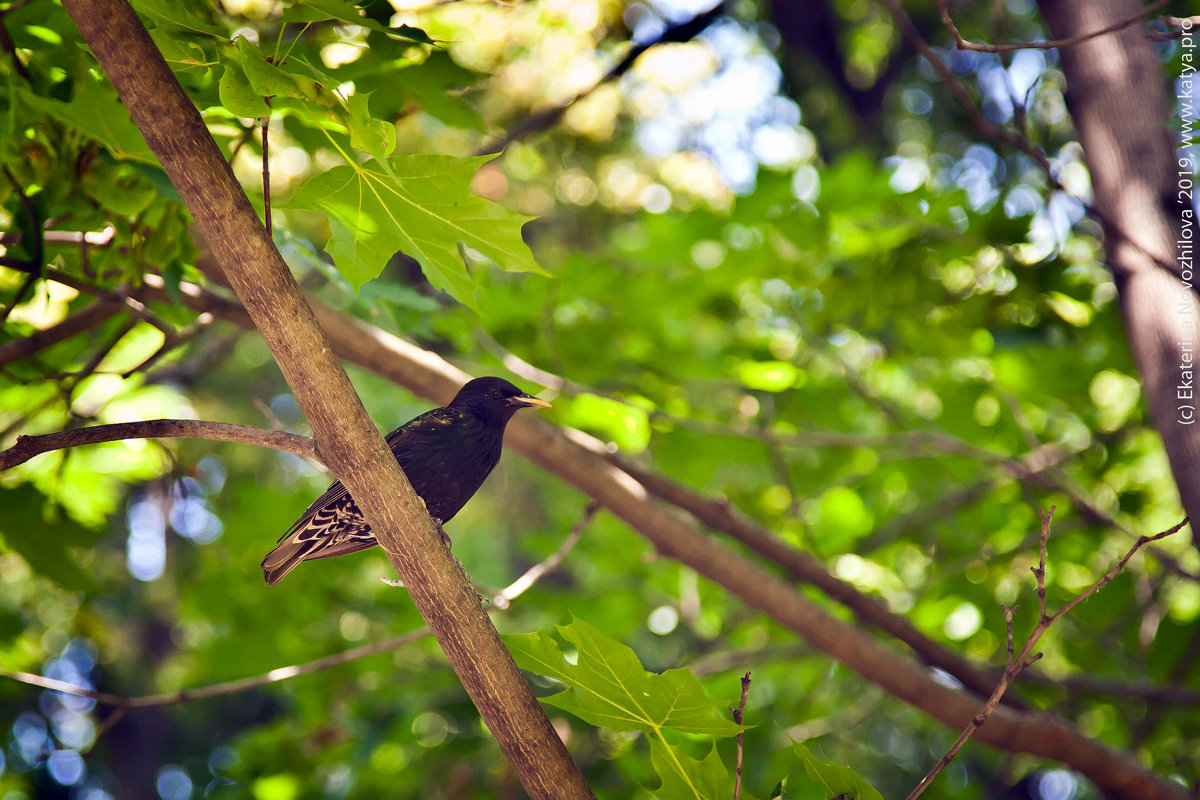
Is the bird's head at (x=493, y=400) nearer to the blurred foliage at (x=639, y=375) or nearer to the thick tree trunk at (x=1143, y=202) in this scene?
the blurred foliage at (x=639, y=375)

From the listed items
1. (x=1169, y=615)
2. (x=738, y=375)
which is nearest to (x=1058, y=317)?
(x=738, y=375)

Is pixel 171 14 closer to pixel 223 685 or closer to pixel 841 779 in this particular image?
pixel 223 685

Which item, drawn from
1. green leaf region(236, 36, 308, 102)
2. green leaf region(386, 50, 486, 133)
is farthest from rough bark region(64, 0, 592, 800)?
green leaf region(386, 50, 486, 133)

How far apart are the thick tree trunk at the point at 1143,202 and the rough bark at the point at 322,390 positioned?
202 cm

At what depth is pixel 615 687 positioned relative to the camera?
1.60 metres

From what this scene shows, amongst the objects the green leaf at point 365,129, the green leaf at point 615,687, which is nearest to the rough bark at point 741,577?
the green leaf at point 615,687

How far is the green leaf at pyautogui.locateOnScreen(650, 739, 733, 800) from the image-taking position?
1.61 m

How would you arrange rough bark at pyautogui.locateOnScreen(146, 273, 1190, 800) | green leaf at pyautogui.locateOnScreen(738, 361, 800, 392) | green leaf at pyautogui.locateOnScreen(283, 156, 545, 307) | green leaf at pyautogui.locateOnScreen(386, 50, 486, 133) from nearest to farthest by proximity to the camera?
1. green leaf at pyautogui.locateOnScreen(283, 156, 545, 307)
2. green leaf at pyautogui.locateOnScreen(386, 50, 486, 133)
3. rough bark at pyautogui.locateOnScreen(146, 273, 1190, 800)
4. green leaf at pyautogui.locateOnScreen(738, 361, 800, 392)

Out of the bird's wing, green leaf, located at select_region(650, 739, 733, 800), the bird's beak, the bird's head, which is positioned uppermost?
the bird's beak

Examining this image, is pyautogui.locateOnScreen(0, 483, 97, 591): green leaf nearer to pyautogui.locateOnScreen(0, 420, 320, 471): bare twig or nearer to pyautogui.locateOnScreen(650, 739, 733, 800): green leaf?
pyautogui.locateOnScreen(0, 420, 320, 471): bare twig

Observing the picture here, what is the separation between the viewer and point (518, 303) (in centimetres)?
337

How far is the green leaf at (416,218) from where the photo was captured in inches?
64.8

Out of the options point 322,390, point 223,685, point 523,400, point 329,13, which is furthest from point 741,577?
point 329,13

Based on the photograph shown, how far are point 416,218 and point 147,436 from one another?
0.67 metres
